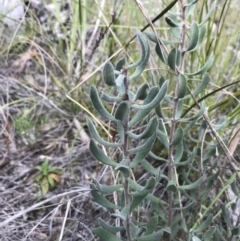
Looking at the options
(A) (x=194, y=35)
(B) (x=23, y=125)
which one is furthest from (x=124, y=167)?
(B) (x=23, y=125)

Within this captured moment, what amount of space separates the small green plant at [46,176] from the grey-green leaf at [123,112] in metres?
0.63

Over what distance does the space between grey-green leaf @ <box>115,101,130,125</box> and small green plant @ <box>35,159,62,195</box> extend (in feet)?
2.06

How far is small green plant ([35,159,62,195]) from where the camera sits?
54.4 inches

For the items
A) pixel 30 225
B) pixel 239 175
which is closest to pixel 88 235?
pixel 30 225

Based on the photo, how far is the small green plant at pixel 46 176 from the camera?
1.38 meters

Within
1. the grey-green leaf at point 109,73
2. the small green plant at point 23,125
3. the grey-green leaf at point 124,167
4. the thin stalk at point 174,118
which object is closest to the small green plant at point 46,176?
the small green plant at point 23,125

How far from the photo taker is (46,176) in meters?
1.41

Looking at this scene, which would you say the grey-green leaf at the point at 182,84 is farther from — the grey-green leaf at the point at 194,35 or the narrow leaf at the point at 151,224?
the narrow leaf at the point at 151,224

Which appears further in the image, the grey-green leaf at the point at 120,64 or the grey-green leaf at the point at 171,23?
the grey-green leaf at the point at 171,23

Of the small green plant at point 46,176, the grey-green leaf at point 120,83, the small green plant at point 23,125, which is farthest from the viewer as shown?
the small green plant at point 23,125

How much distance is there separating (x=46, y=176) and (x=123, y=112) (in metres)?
0.68

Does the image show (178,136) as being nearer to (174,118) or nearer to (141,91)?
(174,118)

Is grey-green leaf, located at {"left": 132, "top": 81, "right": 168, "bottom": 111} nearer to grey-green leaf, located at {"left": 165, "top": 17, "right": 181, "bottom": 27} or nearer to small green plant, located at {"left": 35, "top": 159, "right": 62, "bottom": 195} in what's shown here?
grey-green leaf, located at {"left": 165, "top": 17, "right": 181, "bottom": 27}

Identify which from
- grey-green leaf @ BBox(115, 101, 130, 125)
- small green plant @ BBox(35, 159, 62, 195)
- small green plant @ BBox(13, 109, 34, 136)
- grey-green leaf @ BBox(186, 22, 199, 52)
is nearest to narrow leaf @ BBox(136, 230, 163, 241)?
grey-green leaf @ BBox(115, 101, 130, 125)
